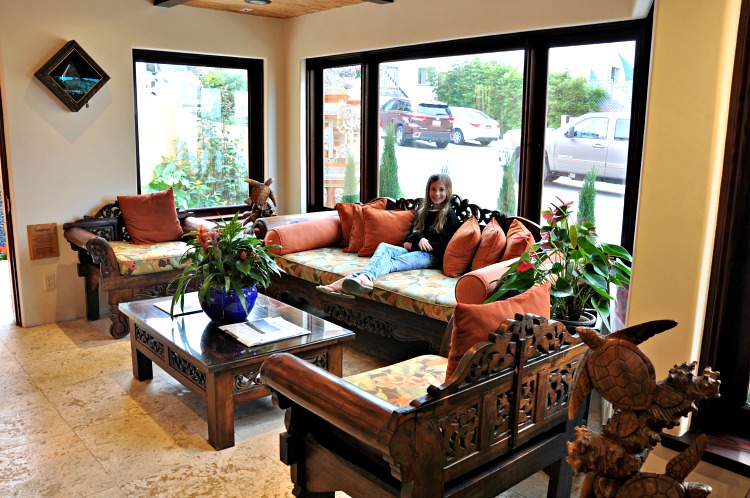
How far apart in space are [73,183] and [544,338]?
4107mm

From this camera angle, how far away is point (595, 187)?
12.8 ft

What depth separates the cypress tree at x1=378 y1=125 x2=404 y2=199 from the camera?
5328 mm

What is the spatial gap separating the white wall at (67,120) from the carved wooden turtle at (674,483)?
15.4ft

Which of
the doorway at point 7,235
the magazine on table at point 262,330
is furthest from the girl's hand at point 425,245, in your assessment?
the doorway at point 7,235

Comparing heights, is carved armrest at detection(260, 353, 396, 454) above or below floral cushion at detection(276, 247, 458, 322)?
above

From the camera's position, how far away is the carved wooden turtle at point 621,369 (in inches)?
51.5

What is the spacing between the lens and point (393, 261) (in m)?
4.35

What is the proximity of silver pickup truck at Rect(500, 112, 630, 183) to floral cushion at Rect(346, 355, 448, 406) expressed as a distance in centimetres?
178

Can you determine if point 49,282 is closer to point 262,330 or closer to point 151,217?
point 151,217

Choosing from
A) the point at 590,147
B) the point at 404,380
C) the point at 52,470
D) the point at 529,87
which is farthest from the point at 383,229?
the point at 52,470

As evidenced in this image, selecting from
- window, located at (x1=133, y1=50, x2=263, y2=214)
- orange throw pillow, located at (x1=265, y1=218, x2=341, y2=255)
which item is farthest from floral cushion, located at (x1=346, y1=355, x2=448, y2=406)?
window, located at (x1=133, y1=50, x2=263, y2=214)

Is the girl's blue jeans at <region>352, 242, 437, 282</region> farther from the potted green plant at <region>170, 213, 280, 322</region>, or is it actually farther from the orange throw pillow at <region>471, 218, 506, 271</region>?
the potted green plant at <region>170, 213, 280, 322</region>

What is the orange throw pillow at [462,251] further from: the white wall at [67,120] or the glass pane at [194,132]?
the white wall at [67,120]

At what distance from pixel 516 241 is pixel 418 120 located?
5.47 ft
